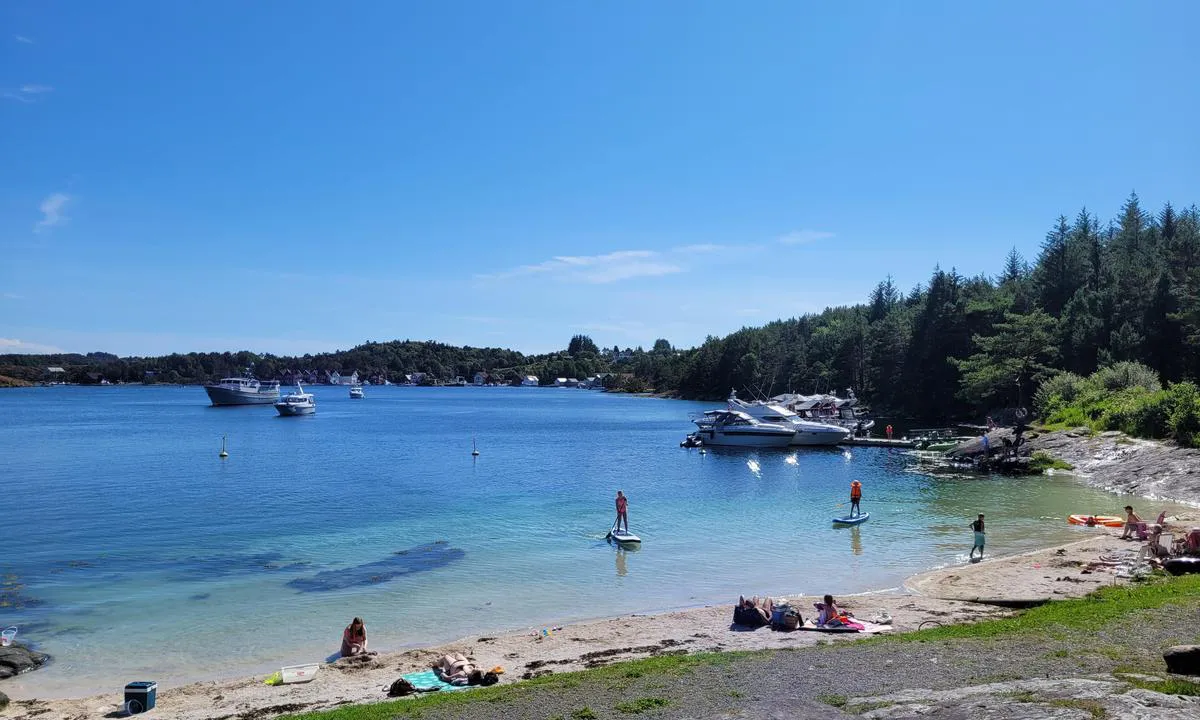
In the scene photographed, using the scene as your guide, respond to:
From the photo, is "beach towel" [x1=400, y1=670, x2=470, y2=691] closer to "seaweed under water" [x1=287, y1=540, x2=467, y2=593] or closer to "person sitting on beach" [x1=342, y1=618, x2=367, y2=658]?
"person sitting on beach" [x1=342, y1=618, x2=367, y2=658]

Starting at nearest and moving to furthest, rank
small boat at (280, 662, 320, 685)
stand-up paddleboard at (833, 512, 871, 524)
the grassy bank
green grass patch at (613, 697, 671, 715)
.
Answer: green grass patch at (613, 697, 671, 715)
the grassy bank
small boat at (280, 662, 320, 685)
stand-up paddleboard at (833, 512, 871, 524)

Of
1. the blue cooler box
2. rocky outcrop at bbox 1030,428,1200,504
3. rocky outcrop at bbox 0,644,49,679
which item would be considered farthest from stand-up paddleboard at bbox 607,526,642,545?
rocky outcrop at bbox 1030,428,1200,504

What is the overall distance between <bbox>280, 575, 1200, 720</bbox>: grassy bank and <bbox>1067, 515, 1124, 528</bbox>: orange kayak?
15.4m

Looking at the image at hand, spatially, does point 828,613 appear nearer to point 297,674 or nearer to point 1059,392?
point 297,674

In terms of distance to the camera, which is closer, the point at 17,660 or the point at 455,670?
the point at 455,670

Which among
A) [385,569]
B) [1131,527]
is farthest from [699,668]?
[1131,527]

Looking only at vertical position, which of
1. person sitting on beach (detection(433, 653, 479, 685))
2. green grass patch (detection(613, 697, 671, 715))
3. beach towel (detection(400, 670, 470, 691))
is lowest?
beach towel (detection(400, 670, 470, 691))

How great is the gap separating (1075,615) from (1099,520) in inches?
776

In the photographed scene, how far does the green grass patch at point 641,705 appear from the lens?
12.2 m

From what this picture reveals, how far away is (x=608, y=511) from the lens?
39375 mm

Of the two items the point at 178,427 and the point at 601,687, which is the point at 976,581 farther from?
the point at 178,427

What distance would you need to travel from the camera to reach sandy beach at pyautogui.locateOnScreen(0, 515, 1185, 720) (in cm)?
1534

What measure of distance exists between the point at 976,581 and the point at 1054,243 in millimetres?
97270

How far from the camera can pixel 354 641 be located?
1848 cm
